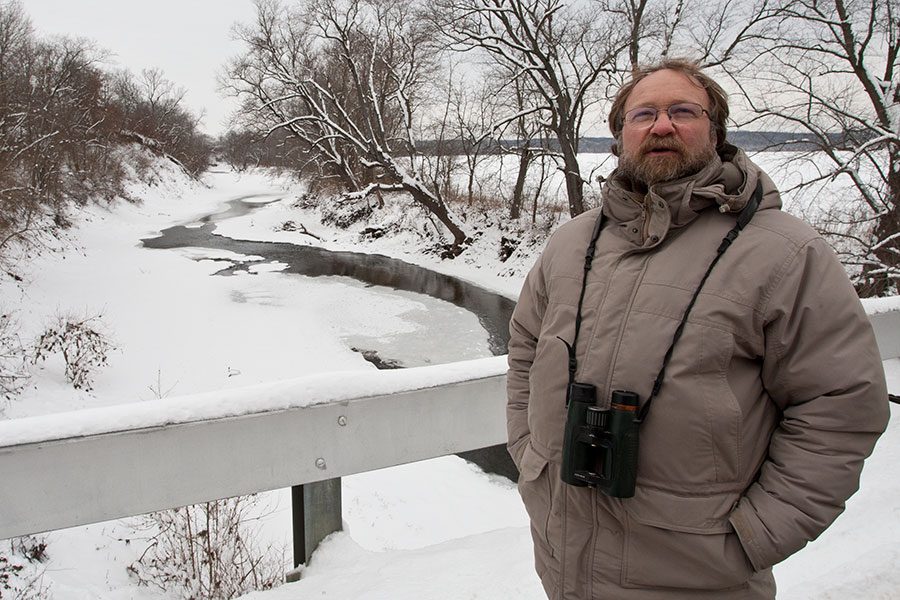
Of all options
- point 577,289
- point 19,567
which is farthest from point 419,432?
point 19,567

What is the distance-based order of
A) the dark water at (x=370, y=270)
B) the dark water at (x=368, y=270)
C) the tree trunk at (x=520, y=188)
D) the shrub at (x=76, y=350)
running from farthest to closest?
1. the tree trunk at (x=520, y=188)
2. the dark water at (x=370, y=270)
3. the dark water at (x=368, y=270)
4. the shrub at (x=76, y=350)

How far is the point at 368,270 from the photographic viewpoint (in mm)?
21328

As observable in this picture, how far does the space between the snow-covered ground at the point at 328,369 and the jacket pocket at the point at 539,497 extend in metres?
0.67

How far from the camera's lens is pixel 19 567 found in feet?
11.1

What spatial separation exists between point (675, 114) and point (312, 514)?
1759mm

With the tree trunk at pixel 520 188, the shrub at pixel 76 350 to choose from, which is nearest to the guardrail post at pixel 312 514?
the shrub at pixel 76 350

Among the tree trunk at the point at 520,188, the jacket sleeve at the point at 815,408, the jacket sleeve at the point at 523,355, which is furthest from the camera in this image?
the tree trunk at the point at 520,188

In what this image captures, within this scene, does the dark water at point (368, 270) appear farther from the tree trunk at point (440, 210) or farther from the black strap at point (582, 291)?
the black strap at point (582, 291)

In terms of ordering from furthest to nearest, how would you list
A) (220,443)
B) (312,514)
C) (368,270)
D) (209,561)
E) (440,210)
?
(440,210)
(368,270)
(209,561)
(312,514)
(220,443)

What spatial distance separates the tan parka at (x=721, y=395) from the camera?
117 cm

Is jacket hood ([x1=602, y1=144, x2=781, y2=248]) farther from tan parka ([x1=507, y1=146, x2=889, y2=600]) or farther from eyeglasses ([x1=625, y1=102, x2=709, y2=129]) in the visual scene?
eyeglasses ([x1=625, y1=102, x2=709, y2=129])

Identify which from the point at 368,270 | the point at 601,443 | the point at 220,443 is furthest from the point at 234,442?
the point at 368,270

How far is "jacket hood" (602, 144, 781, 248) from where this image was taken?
1288 mm

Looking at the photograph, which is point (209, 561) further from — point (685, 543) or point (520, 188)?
point (520, 188)
